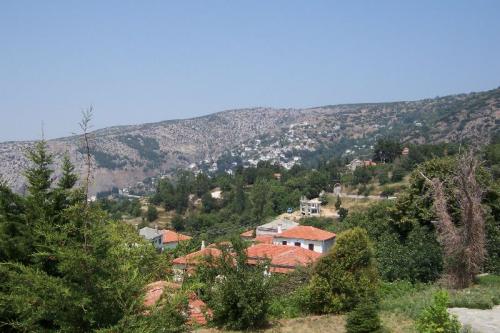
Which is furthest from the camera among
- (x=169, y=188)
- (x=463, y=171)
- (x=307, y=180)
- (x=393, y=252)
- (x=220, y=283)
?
(x=169, y=188)

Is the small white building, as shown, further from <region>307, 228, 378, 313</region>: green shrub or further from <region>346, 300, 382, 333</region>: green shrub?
<region>346, 300, 382, 333</region>: green shrub

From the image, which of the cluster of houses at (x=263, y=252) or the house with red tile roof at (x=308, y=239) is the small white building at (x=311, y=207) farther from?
the house with red tile roof at (x=308, y=239)

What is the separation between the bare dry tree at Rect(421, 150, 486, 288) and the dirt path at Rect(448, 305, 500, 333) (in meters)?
2.50

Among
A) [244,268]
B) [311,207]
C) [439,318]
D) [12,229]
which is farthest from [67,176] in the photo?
[311,207]

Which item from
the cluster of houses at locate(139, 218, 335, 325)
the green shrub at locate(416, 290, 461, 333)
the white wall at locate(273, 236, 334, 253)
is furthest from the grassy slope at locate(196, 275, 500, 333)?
the white wall at locate(273, 236, 334, 253)

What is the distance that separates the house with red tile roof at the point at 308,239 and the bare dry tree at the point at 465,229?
26.4 m

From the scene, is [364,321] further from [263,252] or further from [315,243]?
[315,243]

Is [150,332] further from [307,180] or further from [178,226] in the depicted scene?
[307,180]

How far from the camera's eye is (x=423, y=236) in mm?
18938

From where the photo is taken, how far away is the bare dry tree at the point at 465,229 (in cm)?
1416

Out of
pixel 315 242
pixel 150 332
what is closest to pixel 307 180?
pixel 315 242

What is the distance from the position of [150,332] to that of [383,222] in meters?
20.4

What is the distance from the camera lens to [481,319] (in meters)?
10.8

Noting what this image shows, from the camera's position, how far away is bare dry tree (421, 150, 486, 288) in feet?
46.4
